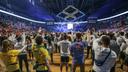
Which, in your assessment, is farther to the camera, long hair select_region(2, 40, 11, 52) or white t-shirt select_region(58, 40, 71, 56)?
white t-shirt select_region(58, 40, 71, 56)

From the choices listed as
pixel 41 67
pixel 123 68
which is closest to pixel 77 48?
pixel 41 67

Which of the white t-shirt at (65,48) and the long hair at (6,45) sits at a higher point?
the long hair at (6,45)

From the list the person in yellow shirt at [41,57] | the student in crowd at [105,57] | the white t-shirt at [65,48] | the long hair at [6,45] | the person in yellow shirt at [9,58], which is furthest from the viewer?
the white t-shirt at [65,48]

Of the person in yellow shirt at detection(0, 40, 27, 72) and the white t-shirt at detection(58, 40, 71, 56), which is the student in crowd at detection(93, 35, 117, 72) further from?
the white t-shirt at detection(58, 40, 71, 56)

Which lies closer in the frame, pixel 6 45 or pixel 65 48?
pixel 6 45

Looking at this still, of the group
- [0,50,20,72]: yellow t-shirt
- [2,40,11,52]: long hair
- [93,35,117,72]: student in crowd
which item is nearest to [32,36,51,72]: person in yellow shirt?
[0,50,20,72]: yellow t-shirt

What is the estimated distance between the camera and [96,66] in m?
6.88

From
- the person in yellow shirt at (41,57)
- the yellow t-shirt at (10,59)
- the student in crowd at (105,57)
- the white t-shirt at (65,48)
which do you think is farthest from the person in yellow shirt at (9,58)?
the white t-shirt at (65,48)

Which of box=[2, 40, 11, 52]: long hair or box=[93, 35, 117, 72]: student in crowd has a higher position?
box=[2, 40, 11, 52]: long hair

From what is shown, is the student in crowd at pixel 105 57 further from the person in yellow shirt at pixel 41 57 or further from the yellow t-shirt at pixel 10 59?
the yellow t-shirt at pixel 10 59

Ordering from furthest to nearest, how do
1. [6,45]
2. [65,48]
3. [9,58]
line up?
1. [65,48]
2. [9,58]
3. [6,45]

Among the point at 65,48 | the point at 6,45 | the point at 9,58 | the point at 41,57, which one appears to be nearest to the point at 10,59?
the point at 9,58

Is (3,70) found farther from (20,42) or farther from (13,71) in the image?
(20,42)

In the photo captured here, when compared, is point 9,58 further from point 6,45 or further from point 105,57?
point 105,57
